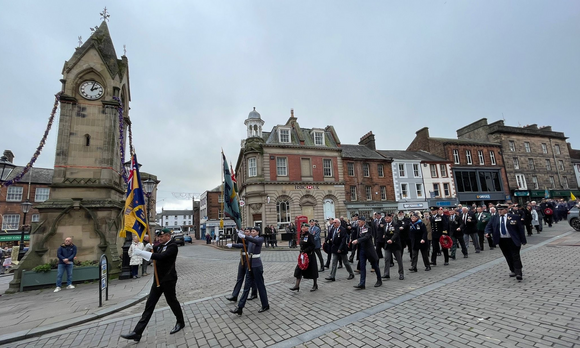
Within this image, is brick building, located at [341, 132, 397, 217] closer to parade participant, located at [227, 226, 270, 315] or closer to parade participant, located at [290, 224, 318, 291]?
parade participant, located at [290, 224, 318, 291]

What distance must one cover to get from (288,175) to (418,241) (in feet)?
66.1

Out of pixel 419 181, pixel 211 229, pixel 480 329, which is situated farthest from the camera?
pixel 211 229

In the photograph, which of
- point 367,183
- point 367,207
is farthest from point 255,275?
point 367,183

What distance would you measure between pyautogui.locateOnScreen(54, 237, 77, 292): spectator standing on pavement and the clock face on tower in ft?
21.2

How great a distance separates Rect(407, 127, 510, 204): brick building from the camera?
35625 mm

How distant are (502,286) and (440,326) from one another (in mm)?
3329

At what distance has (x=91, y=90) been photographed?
11.5 m

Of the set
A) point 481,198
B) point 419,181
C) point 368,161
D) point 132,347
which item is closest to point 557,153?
point 481,198

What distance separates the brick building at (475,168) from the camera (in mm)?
35625

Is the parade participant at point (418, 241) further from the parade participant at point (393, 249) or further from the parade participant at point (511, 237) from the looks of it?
the parade participant at point (511, 237)

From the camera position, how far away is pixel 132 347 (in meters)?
4.34

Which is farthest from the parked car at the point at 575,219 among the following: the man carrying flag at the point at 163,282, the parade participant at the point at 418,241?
the man carrying flag at the point at 163,282

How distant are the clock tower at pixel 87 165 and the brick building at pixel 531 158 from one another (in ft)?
157

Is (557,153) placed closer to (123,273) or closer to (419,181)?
(419,181)
